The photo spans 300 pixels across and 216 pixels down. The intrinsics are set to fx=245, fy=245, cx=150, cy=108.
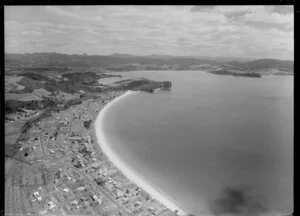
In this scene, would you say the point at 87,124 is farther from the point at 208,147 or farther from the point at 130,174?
the point at 208,147

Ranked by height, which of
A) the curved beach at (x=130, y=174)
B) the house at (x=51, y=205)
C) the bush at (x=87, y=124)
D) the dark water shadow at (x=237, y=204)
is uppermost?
the bush at (x=87, y=124)

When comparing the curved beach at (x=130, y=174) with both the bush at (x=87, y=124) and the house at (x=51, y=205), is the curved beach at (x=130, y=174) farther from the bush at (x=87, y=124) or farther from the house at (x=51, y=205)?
the house at (x=51, y=205)

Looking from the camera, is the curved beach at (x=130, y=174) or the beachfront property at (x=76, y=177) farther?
the curved beach at (x=130, y=174)

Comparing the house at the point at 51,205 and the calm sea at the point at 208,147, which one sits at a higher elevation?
the house at the point at 51,205

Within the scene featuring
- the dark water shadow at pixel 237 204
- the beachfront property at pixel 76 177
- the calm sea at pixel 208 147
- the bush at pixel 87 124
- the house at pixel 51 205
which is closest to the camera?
the house at pixel 51 205

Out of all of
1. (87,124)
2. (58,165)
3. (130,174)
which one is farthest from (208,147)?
(58,165)

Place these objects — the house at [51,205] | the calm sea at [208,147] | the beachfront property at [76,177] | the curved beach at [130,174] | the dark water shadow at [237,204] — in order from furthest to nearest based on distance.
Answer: the calm sea at [208,147] → the curved beach at [130,174] → the dark water shadow at [237,204] → the beachfront property at [76,177] → the house at [51,205]

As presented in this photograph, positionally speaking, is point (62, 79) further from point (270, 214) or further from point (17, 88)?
point (270, 214)

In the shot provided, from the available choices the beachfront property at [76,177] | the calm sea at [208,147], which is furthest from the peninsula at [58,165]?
the calm sea at [208,147]

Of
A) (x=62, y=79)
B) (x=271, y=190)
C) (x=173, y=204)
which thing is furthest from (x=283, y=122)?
(x=62, y=79)
